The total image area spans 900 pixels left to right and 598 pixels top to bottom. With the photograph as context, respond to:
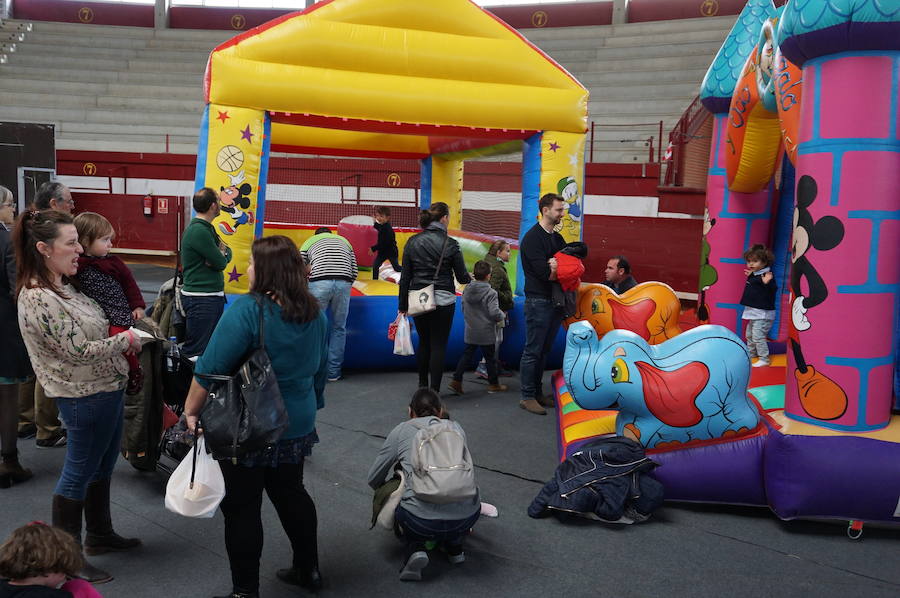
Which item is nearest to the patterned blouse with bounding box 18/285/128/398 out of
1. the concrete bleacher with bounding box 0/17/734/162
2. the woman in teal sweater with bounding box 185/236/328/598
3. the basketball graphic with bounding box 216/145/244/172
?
the woman in teal sweater with bounding box 185/236/328/598

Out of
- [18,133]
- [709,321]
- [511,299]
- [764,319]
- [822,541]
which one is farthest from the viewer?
[18,133]

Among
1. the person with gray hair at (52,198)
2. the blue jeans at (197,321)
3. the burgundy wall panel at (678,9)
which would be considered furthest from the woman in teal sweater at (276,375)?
the burgundy wall panel at (678,9)

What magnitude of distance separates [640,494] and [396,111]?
11.6 ft

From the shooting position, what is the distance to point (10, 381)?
3.41 m

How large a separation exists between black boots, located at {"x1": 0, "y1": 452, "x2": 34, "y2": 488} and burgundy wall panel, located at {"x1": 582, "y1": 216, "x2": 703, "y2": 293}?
7250 millimetres

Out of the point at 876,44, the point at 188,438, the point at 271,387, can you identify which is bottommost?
the point at 188,438

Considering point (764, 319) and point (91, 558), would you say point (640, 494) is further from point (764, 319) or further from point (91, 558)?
point (91, 558)

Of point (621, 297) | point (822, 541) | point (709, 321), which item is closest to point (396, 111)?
point (621, 297)

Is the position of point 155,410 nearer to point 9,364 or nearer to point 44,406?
point 9,364

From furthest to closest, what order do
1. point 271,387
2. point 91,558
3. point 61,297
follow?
point 91,558
point 61,297
point 271,387

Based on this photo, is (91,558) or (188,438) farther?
(188,438)

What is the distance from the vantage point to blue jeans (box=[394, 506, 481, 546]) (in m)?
2.77

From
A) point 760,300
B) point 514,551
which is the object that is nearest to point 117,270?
point 514,551

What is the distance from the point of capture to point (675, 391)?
3.42 meters
